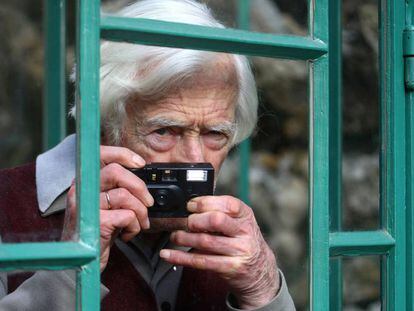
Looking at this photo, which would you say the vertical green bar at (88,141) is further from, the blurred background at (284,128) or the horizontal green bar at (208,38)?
the blurred background at (284,128)

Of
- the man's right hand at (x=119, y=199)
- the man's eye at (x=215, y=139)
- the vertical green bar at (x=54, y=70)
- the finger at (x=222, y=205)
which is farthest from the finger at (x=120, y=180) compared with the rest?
the vertical green bar at (x=54, y=70)

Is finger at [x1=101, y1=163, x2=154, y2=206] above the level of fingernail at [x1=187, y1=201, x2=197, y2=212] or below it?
above

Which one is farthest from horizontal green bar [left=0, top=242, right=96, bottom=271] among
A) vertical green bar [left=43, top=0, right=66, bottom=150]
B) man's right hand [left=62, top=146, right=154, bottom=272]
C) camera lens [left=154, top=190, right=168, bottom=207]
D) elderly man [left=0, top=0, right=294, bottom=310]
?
vertical green bar [left=43, top=0, right=66, bottom=150]

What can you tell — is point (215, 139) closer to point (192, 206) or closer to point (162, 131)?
point (162, 131)

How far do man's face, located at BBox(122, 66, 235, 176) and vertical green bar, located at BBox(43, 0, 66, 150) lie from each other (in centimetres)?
84

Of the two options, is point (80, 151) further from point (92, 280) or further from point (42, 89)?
point (42, 89)

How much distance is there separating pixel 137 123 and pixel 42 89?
1016 mm

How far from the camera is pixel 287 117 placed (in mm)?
4773

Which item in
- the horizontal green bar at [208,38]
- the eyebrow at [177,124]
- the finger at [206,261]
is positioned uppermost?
the horizontal green bar at [208,38]

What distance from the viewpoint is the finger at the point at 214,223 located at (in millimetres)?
1402

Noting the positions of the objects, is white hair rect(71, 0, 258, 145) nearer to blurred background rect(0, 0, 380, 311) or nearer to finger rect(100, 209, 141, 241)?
finger rect(100, 209, 141, 241)

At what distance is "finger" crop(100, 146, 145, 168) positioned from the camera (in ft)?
4.82

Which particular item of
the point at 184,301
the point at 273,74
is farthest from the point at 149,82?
the point at 273,74

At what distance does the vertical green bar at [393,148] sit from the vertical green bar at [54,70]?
1.32 m
